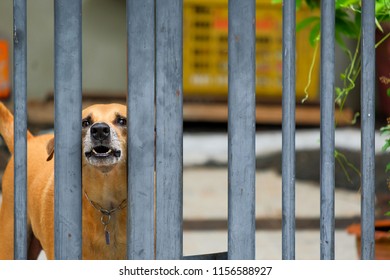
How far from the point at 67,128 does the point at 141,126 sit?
183 mm

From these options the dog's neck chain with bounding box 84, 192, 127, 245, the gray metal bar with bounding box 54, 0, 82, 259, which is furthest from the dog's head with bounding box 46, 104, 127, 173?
the gray metal bar with bounding box 54, 0, 82, 259

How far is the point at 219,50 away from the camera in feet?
30.9

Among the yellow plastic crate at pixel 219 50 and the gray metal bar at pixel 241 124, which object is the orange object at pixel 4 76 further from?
the gray metal bar at pixel 241 124

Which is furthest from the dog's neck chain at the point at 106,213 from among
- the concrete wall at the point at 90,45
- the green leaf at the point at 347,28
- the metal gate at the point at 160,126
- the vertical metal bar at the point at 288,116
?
the concrete wall at the point at 90,45

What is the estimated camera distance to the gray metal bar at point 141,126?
6.49 feet

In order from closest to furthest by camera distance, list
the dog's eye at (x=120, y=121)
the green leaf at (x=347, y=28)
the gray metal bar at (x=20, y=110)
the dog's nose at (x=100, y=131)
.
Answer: the gray metal bar at (x=20, y=110)
the dog's nose at (x=100, y=131)
the dog's eye at (x=120, y=121)
the green leaf at (x=347, y=28)

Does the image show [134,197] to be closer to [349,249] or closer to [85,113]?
[85,113]

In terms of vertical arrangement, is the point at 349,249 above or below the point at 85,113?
below

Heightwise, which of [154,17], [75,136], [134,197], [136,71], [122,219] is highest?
[154,17]

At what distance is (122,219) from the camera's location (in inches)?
116

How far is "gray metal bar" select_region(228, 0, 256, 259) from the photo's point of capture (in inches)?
79.7

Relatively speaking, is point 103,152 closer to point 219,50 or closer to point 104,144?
point 104,144

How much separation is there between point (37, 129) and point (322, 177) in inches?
264
